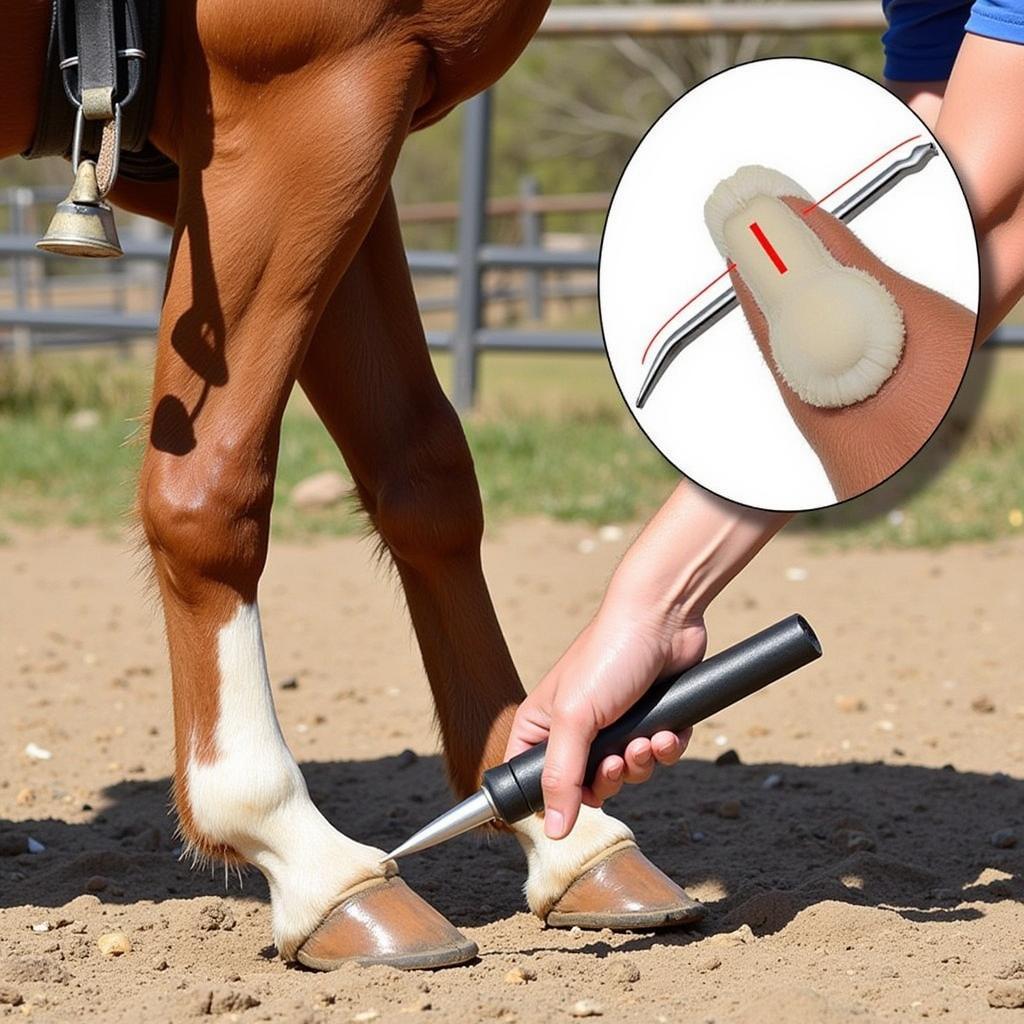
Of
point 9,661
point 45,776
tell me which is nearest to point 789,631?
point 45,776

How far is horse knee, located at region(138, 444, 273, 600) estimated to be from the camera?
1.81 m

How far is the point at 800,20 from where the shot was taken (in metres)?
6.53

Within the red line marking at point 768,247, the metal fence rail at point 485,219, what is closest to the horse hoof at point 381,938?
Result: the red line marking at point 768,247

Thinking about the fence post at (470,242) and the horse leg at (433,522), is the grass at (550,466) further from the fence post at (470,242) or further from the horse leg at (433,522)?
the horse leg at (433,522)

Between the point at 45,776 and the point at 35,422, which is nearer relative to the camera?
the point at 45,776

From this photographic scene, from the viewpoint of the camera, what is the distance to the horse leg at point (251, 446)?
5.78 ft

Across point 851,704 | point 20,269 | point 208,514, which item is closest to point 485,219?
point 20,269

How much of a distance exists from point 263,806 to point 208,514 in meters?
0.36

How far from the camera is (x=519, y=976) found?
178 cm

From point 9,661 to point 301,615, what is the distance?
2.66 feet

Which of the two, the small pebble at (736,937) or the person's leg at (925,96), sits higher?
the person's leg at (925,96)

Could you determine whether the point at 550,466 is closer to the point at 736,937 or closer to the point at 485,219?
the point at 485,219

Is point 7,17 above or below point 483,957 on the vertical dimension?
above

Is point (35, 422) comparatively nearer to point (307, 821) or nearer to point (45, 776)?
point (45, 776)
